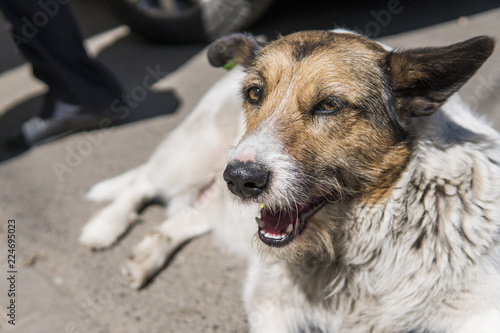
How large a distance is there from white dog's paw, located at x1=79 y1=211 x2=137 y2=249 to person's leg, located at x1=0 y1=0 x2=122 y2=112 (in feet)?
5.15

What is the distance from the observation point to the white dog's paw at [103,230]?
375 cm

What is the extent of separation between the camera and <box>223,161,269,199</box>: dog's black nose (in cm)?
208

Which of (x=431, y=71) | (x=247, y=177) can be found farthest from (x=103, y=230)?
(x=431, y=71)

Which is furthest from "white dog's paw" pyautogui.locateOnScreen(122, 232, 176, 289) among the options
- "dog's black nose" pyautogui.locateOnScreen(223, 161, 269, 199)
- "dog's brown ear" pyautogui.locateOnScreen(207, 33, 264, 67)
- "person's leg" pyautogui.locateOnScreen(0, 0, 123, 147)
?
"person's leg" pyautogui.locateOnScreen(0, 0, 123, 147)

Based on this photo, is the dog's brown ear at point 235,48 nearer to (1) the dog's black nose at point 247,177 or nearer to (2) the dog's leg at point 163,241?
(1) the dog's black nose at point 247,177

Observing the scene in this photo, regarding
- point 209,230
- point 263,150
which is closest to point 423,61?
point 263,150

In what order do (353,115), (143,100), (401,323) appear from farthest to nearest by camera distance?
(143,100), (401,323), (353,115)

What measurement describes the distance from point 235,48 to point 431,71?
46.7 inches

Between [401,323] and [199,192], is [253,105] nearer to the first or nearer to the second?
[401,323]

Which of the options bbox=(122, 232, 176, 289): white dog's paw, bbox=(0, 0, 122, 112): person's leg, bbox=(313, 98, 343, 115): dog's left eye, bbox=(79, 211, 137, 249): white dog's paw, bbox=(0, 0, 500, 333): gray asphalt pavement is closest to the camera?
bbox=(313, 98, 343, 115): dog's left eye

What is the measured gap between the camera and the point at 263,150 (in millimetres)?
2131

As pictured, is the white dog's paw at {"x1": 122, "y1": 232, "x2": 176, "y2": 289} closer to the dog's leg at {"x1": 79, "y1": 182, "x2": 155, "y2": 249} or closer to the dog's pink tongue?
the dog's leg at {"x1": 79, "y1": 182, "x2": 155, "y2": 249}

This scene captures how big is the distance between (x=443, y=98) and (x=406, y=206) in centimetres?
53

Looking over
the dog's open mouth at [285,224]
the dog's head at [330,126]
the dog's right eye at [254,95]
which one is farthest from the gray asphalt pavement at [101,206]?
the dog's right eye at [254,95]
